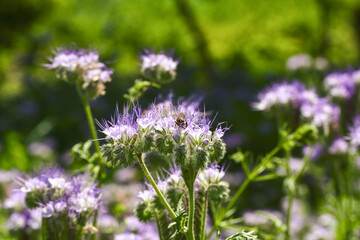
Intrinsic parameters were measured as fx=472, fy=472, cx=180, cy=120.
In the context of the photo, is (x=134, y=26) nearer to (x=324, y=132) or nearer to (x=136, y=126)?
(x=324, y=132)

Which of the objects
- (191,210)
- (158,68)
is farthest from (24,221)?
(191,210)

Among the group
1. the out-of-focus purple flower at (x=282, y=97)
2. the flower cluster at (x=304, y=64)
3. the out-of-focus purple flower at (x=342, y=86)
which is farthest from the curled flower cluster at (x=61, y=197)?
the flower cluster at (x=304, y=64)

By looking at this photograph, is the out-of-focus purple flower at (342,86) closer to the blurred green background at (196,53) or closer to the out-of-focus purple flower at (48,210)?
the out-of-focus purple flower at (48,210)

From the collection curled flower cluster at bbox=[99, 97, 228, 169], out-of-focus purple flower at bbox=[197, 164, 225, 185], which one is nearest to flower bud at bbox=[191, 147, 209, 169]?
curled flower cluster at bbox=[99, 97, 228, 169]

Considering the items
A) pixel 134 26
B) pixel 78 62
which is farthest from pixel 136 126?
pixel 134 26

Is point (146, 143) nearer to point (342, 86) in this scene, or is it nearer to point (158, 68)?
point (158, 68)
